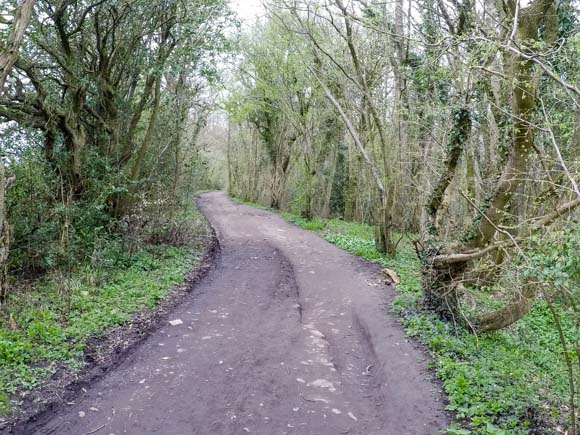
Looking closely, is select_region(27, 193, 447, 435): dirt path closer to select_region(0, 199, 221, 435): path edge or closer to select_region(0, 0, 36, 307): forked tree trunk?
select_region(0, 199, 221, 435): path edge

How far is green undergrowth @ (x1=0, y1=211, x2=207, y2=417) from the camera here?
5.03 meters

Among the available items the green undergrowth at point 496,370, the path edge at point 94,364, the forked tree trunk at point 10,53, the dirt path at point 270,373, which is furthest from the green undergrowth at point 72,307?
the green undergrowth at point 496,370

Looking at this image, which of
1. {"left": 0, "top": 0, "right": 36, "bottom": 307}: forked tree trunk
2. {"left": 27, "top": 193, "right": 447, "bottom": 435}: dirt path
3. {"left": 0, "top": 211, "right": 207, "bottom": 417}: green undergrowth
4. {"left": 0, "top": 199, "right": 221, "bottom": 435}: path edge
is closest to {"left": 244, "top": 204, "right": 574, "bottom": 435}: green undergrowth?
{"left": 27, "top": 193, "right": 447, "bottom": 435}: dirt path

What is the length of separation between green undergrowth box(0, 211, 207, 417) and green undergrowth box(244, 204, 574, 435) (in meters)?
4.44

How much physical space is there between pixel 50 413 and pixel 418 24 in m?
12.0

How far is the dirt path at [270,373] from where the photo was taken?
440 centimetres

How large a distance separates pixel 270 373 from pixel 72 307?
3.44m

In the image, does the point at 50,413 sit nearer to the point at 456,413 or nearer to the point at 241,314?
the point at 241,314

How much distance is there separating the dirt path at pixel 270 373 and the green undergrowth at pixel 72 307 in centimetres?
63

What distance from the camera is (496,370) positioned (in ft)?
18.0

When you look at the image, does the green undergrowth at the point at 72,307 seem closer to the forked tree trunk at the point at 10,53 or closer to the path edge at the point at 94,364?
the path edge at the point at 94,364

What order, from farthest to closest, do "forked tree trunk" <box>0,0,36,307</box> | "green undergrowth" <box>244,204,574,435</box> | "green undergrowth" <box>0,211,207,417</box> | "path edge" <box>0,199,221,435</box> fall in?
1. "forked tree trunk" <box>0,0,36,307</box>
2. "green undergrowth" <box>0,211,207,417</box>
3. "green undergrowth" <box>244,204,574,435</box>
4. "path edge" <box>0,199,221,435</box>

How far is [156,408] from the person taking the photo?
457 centimetres

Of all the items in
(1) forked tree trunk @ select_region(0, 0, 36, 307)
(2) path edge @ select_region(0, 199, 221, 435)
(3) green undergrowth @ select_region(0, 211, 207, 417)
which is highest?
(1) forked tree trunk @ select_region(0, 0, 36, 307)
